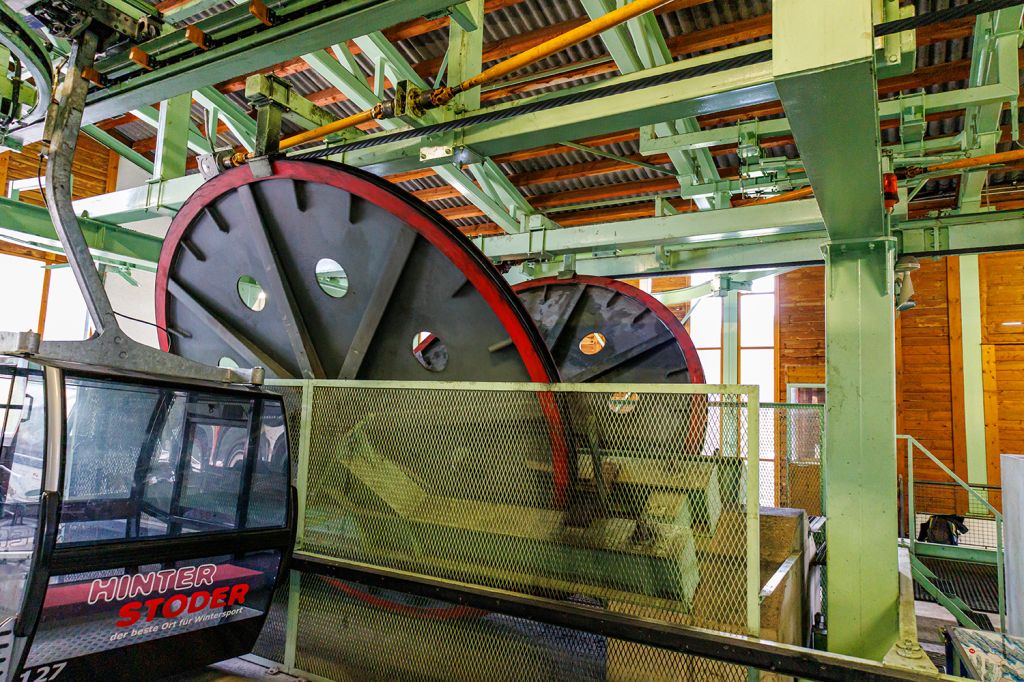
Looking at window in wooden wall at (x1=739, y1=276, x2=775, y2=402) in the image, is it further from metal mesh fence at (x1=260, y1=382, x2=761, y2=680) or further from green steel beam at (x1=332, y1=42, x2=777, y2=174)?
metal mesh fence at (x1=260, y1=382, x2=761, y2=680)

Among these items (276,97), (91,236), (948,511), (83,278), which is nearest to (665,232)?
(276,97)

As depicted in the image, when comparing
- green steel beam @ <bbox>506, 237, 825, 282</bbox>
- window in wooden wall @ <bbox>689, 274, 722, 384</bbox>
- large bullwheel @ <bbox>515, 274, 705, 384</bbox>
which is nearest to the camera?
green steel beam @ <bbox>506, 237, 825, 282</bbox>

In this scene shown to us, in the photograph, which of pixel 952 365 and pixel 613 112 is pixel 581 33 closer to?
pixel 613 112

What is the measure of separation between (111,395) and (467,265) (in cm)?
202

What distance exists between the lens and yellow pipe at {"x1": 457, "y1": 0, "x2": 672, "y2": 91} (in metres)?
2.61

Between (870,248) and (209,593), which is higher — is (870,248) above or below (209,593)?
above

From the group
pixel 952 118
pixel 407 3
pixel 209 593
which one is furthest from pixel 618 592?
pixel 952 118

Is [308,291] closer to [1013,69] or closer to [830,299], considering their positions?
[830,299]

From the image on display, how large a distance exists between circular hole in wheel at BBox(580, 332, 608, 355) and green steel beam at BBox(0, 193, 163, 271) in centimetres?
487

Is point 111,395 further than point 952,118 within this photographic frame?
No

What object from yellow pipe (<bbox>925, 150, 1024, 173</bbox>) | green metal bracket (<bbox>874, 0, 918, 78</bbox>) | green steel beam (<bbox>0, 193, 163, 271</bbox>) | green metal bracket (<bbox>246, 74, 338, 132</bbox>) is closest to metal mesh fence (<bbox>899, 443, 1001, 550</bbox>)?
yellow pipe (<bbox>925, 150, 1024, 173</bbox>)

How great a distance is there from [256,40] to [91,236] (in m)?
4.19

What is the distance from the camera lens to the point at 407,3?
9.61ft

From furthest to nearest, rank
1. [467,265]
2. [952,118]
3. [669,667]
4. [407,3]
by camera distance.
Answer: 1. [952,118]
2. [467,265]
3. [407,3]
4. [669,667]
